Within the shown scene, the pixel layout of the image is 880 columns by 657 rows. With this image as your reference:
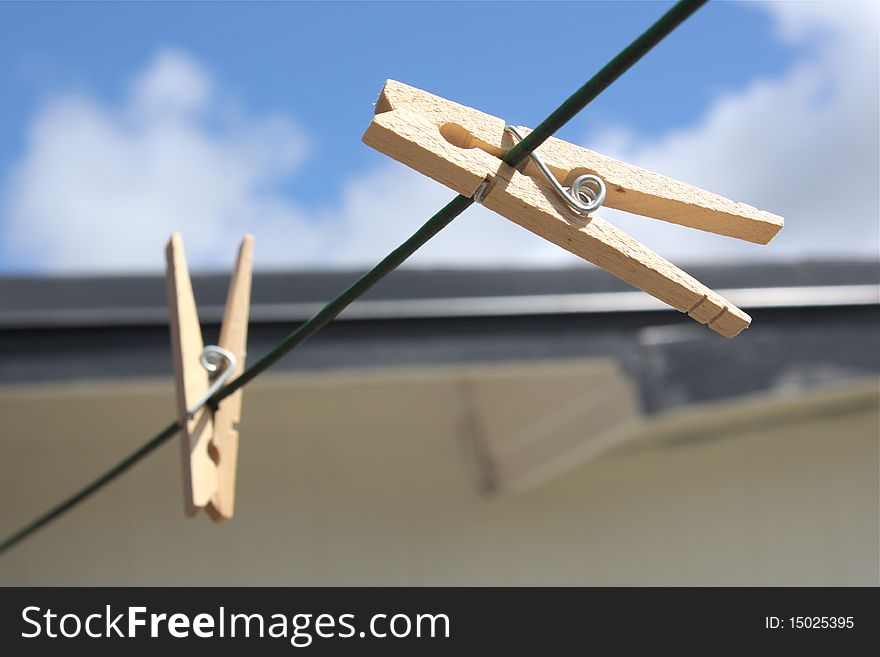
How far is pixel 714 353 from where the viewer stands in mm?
2678

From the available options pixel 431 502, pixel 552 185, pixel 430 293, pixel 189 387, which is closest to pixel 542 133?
pixel 552 185

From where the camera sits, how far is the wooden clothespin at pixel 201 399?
139 centimetres

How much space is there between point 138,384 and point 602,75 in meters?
1.87

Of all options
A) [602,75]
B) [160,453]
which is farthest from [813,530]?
[602,75]

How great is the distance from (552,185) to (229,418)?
0.74m

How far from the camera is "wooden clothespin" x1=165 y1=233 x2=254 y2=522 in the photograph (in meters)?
1.39

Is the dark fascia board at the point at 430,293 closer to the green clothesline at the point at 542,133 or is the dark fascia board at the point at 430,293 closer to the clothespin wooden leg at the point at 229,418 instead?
the clothespin wooden leg at the point at 229,418

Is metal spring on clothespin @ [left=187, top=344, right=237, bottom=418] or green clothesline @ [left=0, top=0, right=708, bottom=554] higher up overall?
metal spring on clothespin @ [left=187, top=344, right=237, bottom=418]

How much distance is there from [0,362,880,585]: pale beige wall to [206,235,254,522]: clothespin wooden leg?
63.8 inches
